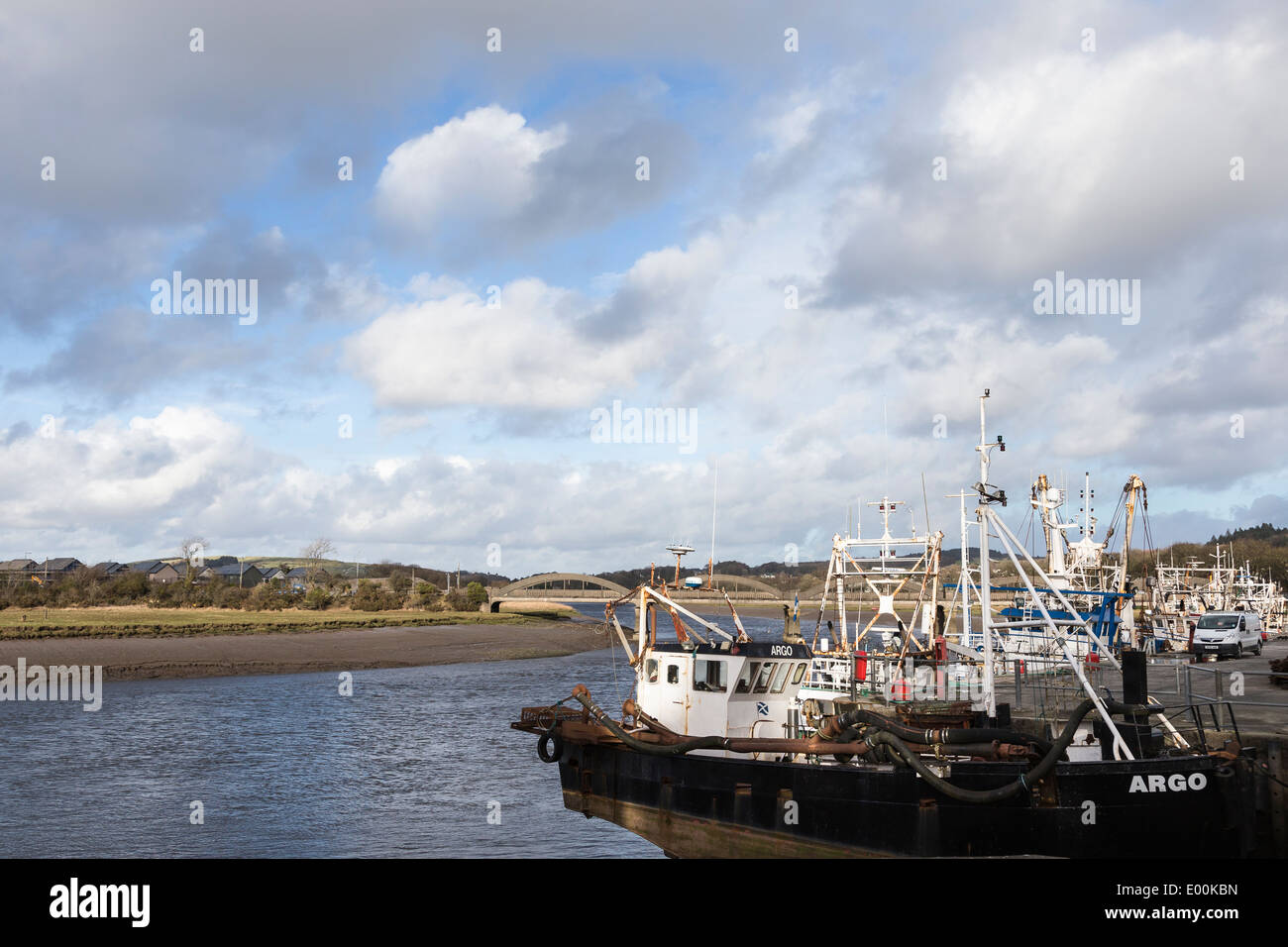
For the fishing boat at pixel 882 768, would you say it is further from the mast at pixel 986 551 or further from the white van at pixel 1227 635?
the white van at pixel 1227 635

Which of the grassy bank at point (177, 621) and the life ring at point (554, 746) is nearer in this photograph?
the life ring at point (554, 746)

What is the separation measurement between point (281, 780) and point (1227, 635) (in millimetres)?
44989

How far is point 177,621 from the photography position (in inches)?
3386

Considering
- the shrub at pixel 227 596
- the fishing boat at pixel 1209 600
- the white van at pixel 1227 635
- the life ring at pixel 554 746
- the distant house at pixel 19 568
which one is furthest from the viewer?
the distant house at pixel 19 568

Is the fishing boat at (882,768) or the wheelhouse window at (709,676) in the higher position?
the wheelhouse window at (709,676)

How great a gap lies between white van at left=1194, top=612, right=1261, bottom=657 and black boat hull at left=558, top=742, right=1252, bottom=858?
114ft

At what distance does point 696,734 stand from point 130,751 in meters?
24.9

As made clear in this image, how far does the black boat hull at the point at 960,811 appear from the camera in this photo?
17.7m

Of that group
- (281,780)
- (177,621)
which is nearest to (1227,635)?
(281,780)

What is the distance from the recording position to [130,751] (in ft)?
120

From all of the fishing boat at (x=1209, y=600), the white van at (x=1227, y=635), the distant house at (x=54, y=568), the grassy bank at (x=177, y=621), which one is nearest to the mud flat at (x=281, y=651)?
the grassy bank at (x=177, y=621)

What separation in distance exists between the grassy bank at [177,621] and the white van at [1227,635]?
71163mm
